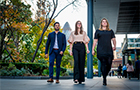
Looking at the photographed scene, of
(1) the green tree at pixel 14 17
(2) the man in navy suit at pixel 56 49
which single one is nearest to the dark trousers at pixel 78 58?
(2) the man in navy suit at pixel 56 49

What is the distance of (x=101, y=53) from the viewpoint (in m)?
6.93

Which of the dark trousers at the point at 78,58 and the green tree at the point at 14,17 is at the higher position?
the green tree at the point at 14,17

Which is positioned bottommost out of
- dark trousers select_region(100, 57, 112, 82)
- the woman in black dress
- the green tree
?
dark trousers select_region(100, 57, 112, 82)

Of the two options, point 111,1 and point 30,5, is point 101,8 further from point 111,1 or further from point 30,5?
point 30,5

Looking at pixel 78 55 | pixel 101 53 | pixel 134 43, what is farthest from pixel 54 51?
pixel 134 43

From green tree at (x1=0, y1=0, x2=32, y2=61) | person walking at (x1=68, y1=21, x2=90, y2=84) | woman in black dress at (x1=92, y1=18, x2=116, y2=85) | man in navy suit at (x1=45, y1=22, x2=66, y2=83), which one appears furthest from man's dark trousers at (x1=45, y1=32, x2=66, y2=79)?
green tree at (x1=0, y1=0, x2=32, y2=61)

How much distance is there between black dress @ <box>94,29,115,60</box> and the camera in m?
6.91

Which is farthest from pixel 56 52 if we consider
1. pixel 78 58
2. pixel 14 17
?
pixel 14 17

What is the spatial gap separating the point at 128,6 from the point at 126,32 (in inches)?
527

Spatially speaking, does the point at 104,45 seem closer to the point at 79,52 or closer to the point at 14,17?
the point at 79,52

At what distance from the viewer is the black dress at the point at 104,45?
6.91 m

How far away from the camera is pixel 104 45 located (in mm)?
6973

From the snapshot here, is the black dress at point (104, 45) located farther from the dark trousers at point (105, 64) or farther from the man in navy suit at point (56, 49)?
the man in navy suit at point (56, 49)

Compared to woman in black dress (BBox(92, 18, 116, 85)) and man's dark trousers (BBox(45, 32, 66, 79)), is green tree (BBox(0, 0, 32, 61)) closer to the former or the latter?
man's dark trousers (BBox(45, 32, 66, 79))
